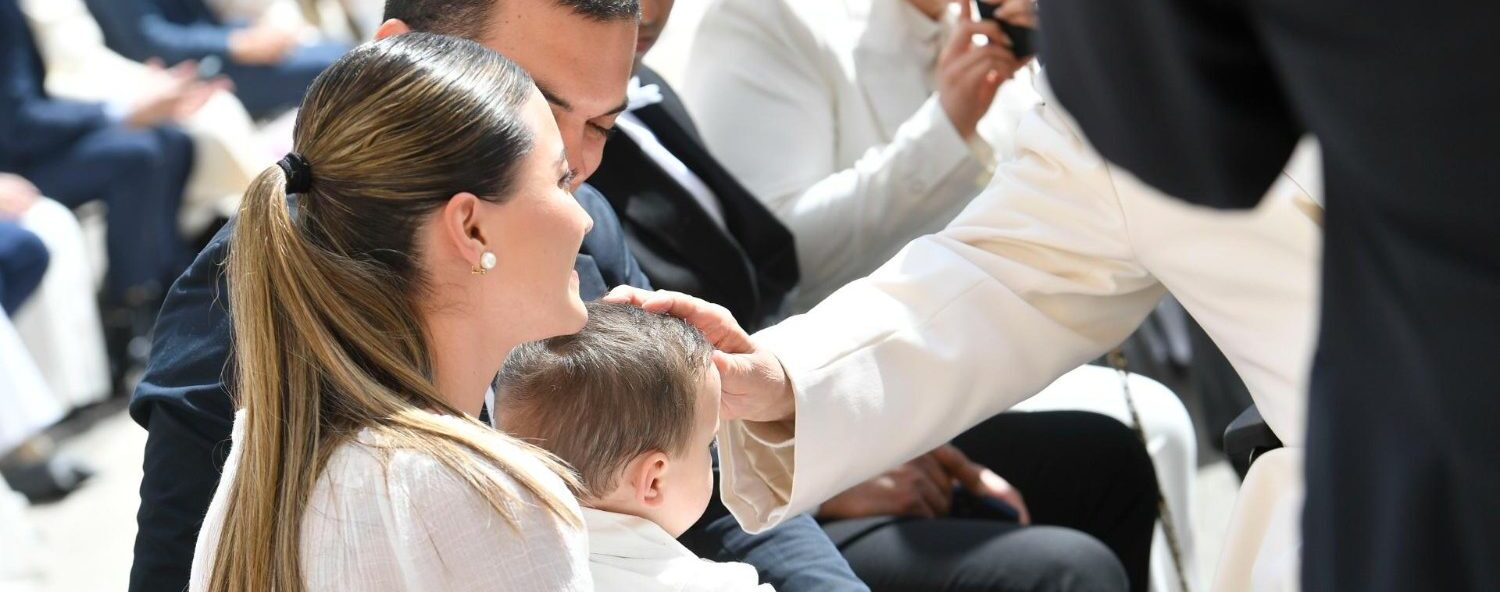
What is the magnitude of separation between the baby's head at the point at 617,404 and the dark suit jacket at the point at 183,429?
0.26 meters

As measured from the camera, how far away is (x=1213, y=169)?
29.6 inches

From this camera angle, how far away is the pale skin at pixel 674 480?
1588 millimetres

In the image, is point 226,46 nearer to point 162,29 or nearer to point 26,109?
point 162,29

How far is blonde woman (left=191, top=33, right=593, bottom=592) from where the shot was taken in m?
1.29

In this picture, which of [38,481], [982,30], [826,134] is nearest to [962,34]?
[982,30]

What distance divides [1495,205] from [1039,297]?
114 cm

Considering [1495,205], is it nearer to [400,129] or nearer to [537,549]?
[537,549]

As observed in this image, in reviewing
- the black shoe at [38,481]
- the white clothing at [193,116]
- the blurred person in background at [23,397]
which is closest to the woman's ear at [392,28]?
the blurred person in background at [23,397]

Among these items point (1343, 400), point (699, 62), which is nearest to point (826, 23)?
point (699, 62)

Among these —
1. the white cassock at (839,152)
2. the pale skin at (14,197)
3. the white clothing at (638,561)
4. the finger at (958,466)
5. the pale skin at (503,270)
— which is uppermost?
the pale skin at (503,270)

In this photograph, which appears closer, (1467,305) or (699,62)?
(1467,305)

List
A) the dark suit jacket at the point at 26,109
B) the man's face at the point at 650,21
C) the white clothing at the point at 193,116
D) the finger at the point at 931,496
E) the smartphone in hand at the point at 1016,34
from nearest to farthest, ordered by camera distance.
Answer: the finger at the point at 931,496, the man's face at the point at 650,21, the smartphone in hand at the point at 1016,34, the dark suit jacket at the point at 26,109, the white clothing at the point at 193,116

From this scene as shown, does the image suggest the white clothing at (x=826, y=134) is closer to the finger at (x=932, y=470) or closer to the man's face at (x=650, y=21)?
the man's face at (x=650, y=21)

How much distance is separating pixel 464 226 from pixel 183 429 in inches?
14.7
